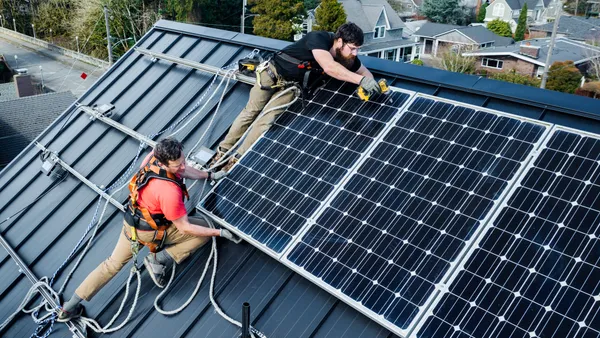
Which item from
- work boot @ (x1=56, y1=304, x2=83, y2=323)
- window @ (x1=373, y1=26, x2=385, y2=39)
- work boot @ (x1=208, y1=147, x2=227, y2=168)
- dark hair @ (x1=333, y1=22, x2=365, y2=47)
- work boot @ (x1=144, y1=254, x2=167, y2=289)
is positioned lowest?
window @ (x1=373, y1=26, x2=385, y2=39)

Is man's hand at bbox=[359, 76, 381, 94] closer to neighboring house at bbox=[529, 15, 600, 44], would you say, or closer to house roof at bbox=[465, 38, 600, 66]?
house roof at bbox=[465, 38, 600, 66]

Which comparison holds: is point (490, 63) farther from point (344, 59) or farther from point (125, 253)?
point (125, 253)

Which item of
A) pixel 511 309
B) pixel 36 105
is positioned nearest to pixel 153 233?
pixel 511 309

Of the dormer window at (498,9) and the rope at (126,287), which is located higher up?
the rope at (126,287)

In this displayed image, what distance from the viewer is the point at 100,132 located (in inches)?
431

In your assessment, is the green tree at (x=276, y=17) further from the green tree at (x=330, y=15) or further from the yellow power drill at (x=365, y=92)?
the yellow power drill at (x=365, y=92)

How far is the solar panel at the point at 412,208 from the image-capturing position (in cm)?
532

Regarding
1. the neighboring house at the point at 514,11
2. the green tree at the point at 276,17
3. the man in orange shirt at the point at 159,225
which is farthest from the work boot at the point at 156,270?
the neighboring house at the point at 514,11

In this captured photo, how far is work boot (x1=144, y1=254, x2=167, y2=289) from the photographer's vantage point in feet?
23.1

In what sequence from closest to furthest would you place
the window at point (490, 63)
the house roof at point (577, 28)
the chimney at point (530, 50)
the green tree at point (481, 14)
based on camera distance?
the chimney at point (530, 50)
the window at point (490, 63)
the house roof at point (577, 28)
the green tree at point (481, 14)

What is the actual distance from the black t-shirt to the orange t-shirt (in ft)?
9.04

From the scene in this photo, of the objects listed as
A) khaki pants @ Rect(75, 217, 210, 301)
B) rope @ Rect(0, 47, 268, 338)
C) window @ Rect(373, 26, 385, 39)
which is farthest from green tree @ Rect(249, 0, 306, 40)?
khaki pants @ Rect(75, 217, 210, 301)

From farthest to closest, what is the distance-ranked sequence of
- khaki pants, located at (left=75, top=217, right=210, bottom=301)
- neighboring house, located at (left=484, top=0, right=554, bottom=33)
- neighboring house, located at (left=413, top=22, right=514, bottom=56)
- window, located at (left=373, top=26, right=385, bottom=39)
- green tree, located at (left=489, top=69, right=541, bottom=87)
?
neighboring house, located at (left=484, top=0, right=554, bottom=33)
window, located at (left=373, top=26, right=385, bottom=39)
neighboring house, located at (left=413, top=22, right=514, bottom=56)
green tree, located at (left=489, top=69, right=541, bottom=87)
khaki pants, located at (left=75, top=217, right=210, bottom=301)

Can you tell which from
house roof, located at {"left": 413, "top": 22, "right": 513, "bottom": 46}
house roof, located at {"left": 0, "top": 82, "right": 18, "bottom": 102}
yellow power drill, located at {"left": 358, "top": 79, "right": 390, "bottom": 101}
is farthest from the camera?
house roof, located at {"left": 413, "top": 22, "right": 513, "bottom": 46}
